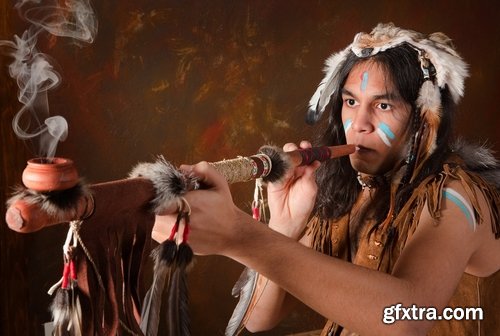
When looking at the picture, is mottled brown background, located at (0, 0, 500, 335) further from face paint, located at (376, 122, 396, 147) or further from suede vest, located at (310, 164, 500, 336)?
face paint, located at (376, 122, 396, 147)

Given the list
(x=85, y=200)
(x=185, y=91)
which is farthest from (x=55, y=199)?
(x=185, y=91)

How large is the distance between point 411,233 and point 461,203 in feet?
0.50

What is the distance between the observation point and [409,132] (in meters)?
2.12

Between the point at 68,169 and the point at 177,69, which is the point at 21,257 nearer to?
the point at 177,69

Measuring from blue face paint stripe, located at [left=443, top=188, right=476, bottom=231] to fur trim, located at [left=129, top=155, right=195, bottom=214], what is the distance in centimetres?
81

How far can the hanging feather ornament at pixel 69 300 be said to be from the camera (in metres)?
1.22

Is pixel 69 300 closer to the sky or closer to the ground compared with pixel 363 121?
closer to the ground

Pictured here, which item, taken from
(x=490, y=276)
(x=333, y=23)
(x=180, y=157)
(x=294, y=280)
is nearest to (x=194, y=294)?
(x=180, y=157)

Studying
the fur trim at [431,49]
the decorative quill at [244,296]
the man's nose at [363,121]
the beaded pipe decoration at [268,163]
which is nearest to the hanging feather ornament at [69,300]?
the beaded pipe decoration at [268,163]

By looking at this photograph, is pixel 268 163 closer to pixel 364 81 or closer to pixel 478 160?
pixel 364 81

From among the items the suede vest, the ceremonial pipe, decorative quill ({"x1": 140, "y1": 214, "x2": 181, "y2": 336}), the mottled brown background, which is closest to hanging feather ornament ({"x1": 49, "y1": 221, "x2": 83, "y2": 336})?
the ceremonial pipe

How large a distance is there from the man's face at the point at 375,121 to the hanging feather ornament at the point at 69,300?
1.12 meters

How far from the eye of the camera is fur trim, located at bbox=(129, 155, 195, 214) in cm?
134

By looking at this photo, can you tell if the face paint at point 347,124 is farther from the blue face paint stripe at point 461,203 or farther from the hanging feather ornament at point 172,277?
the hanging feather ornament at point 172,277
